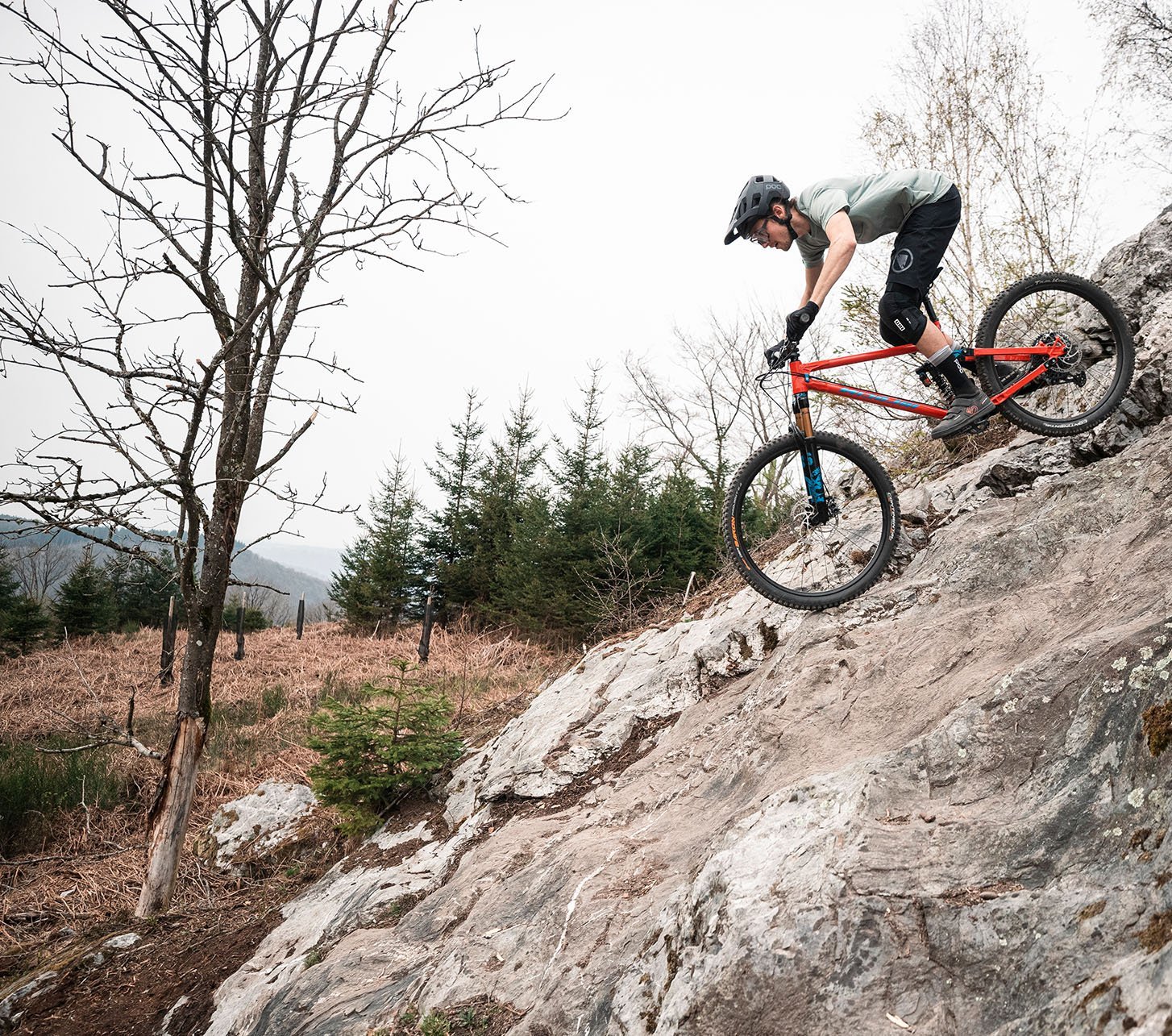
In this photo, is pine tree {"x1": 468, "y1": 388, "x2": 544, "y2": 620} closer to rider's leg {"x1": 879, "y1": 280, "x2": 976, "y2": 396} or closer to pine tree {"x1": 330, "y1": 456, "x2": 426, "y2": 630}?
pine tree {"x1": 330, "y1": 456, "x2": 426, "y2": 630}

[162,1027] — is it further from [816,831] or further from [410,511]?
[410,511]

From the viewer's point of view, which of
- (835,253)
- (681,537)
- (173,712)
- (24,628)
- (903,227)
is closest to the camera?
(835,253)

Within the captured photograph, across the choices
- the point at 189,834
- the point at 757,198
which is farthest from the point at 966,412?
the point at 189,834

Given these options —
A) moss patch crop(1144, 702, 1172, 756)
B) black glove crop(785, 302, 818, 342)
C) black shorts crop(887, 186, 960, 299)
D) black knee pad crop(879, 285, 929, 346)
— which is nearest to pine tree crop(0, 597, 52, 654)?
black glove crop(785, 302, 818, 342)

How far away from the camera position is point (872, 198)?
4.88 m

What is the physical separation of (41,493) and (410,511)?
21609 millimetres

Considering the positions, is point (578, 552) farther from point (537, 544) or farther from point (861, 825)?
point (861, 825)

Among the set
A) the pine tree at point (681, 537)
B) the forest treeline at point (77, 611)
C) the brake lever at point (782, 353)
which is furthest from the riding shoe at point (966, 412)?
the forest treeline at point (77, 611)

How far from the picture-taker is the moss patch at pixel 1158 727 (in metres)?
2.30

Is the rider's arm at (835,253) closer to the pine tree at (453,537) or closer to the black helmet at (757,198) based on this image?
the black helmet at (757,198)

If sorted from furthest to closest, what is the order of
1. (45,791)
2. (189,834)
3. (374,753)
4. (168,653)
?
(168,653), (45,791), (189,834), (374,753)

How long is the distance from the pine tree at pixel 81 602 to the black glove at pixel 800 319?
2869 centimetres

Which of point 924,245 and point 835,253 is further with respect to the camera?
point 924,245

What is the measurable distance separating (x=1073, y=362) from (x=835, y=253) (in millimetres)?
2150
